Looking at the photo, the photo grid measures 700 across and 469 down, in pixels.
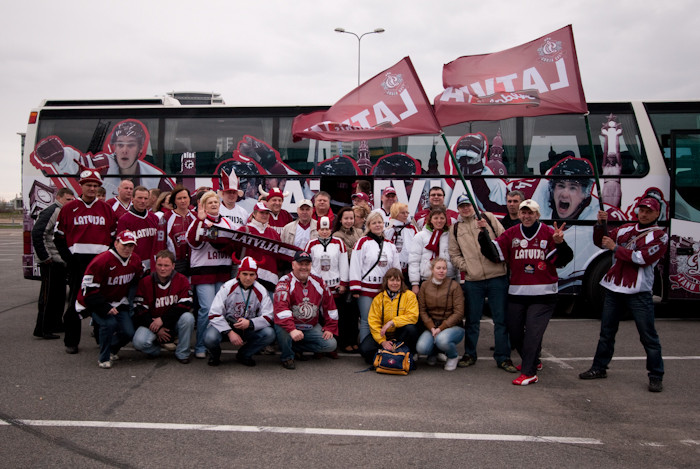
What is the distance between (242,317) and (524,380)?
9.87 ft

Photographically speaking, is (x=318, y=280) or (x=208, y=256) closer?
(x=318, y=280)

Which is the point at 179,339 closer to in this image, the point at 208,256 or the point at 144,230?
the point at 208,256

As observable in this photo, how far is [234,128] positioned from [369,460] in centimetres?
719

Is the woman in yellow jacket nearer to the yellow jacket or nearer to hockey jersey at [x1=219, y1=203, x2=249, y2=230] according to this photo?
the yellow jacket

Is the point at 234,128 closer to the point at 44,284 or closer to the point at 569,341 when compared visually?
the point at 44,284

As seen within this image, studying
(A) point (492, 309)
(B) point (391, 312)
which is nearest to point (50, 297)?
(B) point (391, 312)

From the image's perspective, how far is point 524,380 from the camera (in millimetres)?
5508

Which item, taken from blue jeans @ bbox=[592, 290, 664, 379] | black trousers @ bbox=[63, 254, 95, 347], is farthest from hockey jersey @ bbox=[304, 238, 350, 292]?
blue jeans @ bbox=[592, 290, 664, 379]

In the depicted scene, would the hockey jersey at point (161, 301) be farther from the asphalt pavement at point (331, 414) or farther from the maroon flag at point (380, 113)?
the maroon flag at point (380, 113)

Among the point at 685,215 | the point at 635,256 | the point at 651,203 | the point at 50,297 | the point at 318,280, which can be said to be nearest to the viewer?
the point at 635,256

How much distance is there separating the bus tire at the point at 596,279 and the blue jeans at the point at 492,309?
3.87 meters

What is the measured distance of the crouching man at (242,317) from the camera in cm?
598

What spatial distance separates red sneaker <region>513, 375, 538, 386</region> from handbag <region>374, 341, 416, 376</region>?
1.09m

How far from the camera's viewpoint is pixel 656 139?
9078 millimetres
